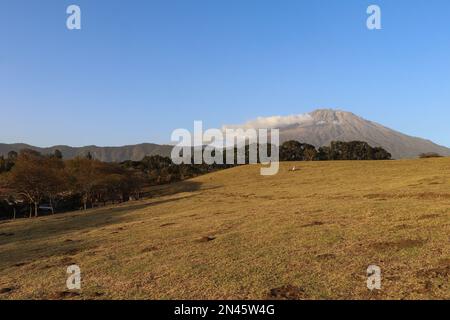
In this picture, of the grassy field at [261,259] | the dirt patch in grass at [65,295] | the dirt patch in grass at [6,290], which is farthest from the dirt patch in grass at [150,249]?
the dirt patch in grass at [65,295]

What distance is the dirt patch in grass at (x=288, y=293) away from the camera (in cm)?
1403

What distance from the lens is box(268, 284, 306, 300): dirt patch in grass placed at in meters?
14.0

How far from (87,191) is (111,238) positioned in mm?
74020

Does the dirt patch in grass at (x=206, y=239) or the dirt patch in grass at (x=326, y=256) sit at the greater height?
the dirt patch in grass at (x=326, y=256)

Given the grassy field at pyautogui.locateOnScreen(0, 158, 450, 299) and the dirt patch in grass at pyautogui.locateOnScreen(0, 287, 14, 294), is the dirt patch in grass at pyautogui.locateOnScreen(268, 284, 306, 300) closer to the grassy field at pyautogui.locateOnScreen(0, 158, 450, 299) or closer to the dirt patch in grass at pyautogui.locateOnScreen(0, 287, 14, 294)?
the grassy field at pyautogui.locateOnScreen(0, 158, 450, 299)

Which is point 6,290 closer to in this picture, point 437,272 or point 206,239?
point 206,239

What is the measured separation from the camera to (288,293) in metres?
14.4

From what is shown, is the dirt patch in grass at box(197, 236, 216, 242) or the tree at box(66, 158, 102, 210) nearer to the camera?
the dirt patch in grass at box(197, 236, 216, 242)

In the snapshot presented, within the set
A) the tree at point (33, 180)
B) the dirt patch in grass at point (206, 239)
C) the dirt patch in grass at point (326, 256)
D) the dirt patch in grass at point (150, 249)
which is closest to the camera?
the dirt patch in grass at point (326, 256)

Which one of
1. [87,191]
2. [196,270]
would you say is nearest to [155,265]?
[196,270]

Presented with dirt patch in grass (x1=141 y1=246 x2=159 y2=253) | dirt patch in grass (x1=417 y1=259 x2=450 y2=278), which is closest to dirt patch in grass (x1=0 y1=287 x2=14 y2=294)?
dirt patch in grass (x1=141 y1=246 x2=159 y2=253)

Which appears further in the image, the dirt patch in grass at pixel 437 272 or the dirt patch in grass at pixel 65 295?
the dirt patch in grass at pixel 65 295

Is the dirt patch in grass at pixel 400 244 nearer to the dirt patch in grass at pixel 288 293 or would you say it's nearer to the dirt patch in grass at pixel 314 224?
the dirt patch in grass at pixel 288 293

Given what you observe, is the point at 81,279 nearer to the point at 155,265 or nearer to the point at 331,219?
the point at 155,265
